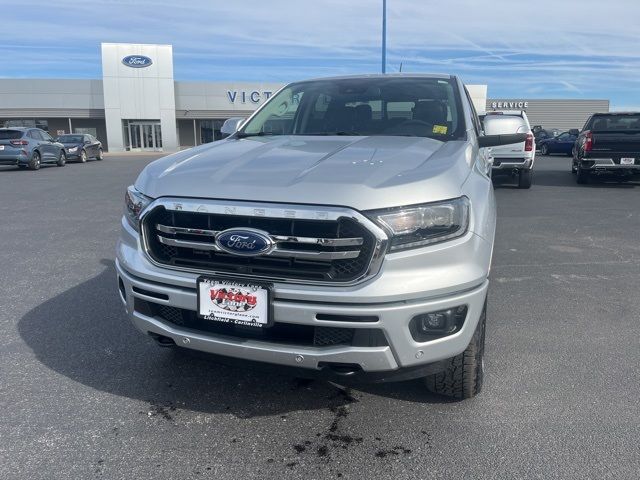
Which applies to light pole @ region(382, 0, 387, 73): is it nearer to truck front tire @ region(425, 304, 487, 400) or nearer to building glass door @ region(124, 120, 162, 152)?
truck front tire @ region(425, 304, 487, 400)

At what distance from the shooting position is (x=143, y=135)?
45.9 m

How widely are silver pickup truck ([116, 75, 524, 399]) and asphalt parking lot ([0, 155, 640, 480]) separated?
1.09ft

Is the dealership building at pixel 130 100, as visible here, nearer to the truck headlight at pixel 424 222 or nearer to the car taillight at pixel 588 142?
the car taillight at pixel 588 142

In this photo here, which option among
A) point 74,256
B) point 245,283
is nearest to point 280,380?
point 245,283

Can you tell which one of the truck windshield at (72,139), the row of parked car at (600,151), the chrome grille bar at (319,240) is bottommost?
the truck windshield at (72,139)

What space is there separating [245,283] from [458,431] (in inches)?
53.7

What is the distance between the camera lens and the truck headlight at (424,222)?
2.53 meters

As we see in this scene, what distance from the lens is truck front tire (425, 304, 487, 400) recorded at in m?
2.99

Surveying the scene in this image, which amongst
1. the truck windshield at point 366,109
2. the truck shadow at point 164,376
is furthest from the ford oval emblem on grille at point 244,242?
the truck windshield at point 366,109

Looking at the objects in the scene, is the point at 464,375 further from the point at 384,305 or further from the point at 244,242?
the point at 244,242

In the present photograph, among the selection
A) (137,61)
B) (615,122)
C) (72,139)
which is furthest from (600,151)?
(137,61)

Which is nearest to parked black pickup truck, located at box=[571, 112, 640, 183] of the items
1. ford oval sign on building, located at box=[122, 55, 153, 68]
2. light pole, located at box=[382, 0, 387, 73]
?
light pole, located at box=[382, 0, 387, 73]

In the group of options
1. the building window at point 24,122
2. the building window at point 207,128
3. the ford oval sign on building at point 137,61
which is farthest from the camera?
the building window at point 207,128

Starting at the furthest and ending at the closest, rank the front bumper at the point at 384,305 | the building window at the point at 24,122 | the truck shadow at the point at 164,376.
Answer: the building window at the point at 24,122, the truck shadow at the point at 164,376, the front bumper at the point at 384,305
